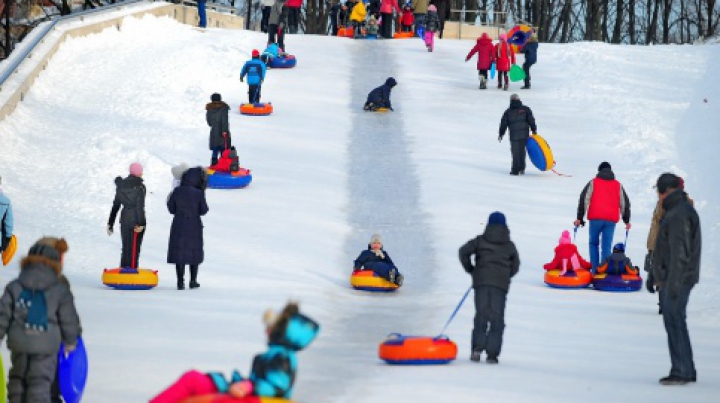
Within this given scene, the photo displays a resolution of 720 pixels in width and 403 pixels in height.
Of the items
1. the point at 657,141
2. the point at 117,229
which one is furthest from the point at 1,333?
the point at 657,141

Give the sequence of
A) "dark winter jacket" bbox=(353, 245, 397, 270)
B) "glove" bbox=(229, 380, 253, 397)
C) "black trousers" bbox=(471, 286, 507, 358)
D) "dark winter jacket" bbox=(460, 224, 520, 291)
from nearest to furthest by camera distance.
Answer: "glove" bbox=(229, 380, 253, 397)
"black trousers" bbox=(471, 286, 507, 358)
"dark winter jacket" bbox=(460, 224, 520, 291)
"dark winter jacket" bbox=(353, 245, 397, 270)

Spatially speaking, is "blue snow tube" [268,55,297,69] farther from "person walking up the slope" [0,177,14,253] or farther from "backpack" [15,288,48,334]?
"backpack" [15,288,48,334]

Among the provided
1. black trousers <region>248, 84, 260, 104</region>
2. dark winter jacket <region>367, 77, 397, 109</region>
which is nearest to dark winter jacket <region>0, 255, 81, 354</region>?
black trousers <region>248, 84, 260, 104</region>

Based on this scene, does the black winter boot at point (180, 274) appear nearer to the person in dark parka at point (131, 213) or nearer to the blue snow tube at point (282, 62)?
the person in dark parka at point (131, 213)

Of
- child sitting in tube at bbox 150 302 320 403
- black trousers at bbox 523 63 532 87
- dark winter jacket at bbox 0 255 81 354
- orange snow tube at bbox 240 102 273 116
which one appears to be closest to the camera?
child sitting in tube at bbox 150 302 320 403

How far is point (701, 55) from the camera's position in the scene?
38.4 meters

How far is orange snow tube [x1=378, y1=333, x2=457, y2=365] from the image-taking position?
12664 mm

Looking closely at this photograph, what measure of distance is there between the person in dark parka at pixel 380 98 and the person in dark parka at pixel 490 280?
18362 millimetres

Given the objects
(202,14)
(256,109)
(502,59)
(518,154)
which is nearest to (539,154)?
(518,154)

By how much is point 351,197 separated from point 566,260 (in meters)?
6.31

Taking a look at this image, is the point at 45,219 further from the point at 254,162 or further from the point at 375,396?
the point at 375,396

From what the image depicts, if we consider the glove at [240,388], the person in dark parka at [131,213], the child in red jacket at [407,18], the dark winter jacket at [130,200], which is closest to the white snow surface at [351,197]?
the person in dark parka at [131,213]

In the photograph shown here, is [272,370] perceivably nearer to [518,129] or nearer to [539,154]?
[539,154]

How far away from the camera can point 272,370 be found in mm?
7188
